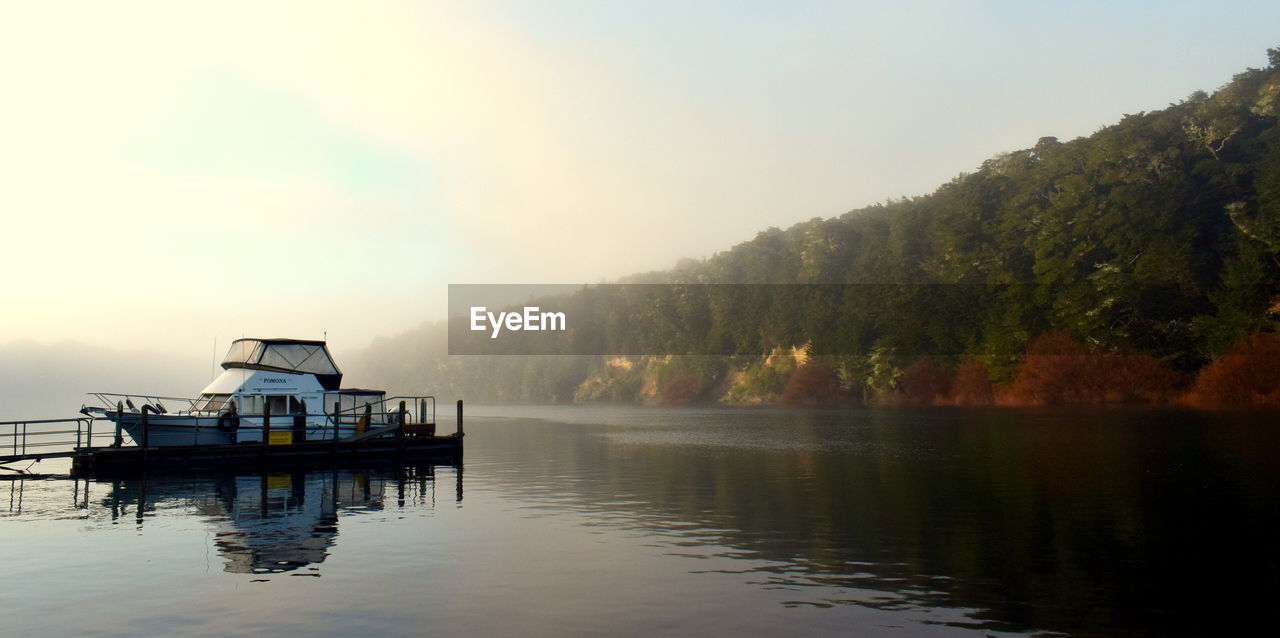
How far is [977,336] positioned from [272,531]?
119334 mm

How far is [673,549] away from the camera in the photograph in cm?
2461

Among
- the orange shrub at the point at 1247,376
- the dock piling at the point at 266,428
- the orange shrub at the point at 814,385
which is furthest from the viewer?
the orange shrub at the point at 814,385

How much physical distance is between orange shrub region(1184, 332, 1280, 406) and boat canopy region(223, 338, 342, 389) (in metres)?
88.0

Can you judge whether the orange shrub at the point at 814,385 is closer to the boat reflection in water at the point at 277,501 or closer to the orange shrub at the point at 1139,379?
the orange shrub at the point at 1139,379

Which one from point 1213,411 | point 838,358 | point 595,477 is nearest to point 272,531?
point 595,477

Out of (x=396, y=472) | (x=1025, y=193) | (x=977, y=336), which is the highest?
(x=1025, y=193)

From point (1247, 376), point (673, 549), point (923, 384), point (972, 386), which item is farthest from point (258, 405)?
point (923, 384)

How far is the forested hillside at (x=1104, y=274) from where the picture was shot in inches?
3856

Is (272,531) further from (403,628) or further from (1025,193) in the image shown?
(1025,193)

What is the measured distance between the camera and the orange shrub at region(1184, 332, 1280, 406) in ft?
294

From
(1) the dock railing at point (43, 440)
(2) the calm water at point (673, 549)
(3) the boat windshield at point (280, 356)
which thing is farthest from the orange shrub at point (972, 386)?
(1) the dock railing at point (43, 440)

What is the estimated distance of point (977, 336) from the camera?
13050 cm

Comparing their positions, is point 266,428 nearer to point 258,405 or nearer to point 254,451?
point 254,451

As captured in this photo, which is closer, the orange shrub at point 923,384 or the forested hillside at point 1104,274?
the forested hillside at point 1104,274
